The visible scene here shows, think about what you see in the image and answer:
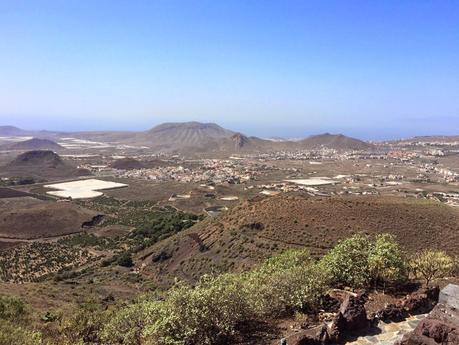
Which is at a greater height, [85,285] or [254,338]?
[254,338]

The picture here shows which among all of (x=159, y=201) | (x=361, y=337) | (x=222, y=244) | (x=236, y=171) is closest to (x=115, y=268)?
(x=222, y=244)

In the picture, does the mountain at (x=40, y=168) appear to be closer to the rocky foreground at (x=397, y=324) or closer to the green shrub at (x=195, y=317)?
the green shrub at (x=195, y=317)

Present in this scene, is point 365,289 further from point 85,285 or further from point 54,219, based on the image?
point 54,219

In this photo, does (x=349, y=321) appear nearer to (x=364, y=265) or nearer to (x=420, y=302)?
(x=420, y=302)

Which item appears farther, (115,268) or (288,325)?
(115,268)

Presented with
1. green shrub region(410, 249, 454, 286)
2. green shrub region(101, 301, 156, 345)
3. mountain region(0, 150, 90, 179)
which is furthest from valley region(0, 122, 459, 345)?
mountain region(0, 150, 90, 179)

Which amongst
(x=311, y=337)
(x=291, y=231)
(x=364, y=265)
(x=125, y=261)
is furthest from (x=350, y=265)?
(x=125, y=261)
